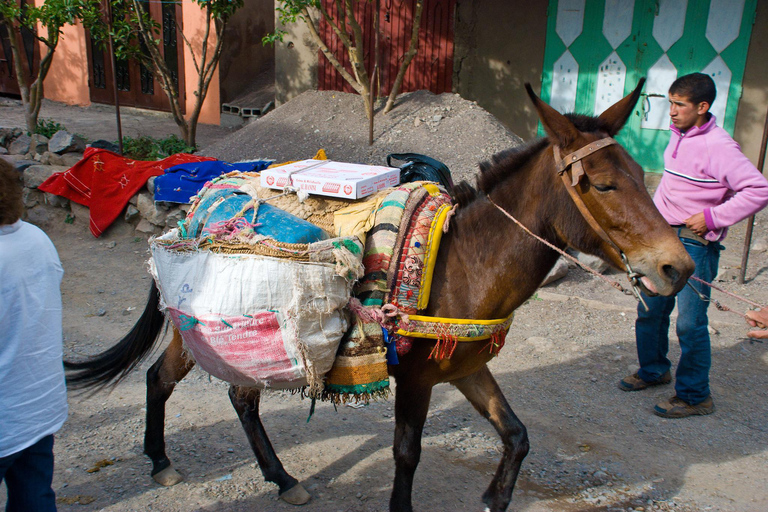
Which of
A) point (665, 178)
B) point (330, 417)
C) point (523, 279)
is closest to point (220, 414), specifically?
point (330, 417)

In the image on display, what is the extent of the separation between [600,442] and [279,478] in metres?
1.79

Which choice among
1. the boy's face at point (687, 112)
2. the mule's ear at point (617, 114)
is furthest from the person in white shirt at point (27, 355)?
the boy's face at point (687, 112)

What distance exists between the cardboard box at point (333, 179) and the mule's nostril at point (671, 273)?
3.90 ft

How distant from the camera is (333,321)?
7.50 feet

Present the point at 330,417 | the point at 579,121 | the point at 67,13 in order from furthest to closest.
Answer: the point at 67,13 → the point at 330,417 → the point at 579,121

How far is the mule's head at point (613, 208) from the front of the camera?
1.92 m

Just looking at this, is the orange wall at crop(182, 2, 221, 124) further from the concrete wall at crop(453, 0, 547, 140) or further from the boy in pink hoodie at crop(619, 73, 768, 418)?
the boy in pink hoodie at crop(619, 73, 768, 418)

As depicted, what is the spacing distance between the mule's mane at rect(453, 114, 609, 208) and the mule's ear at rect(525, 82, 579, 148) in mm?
82

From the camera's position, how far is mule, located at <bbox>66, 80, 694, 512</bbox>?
199 centimetres

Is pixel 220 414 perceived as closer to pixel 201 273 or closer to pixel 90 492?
pixel 90 492

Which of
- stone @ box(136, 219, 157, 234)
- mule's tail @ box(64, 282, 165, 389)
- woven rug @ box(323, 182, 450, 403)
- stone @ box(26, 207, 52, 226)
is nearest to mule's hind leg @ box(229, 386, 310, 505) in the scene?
mule's tail @ box(64, 282, 165, 389)

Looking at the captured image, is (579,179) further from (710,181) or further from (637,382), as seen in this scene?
(637,382)

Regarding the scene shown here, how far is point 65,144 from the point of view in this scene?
Result: 7914 mm

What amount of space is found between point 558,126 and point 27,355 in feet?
6.19
